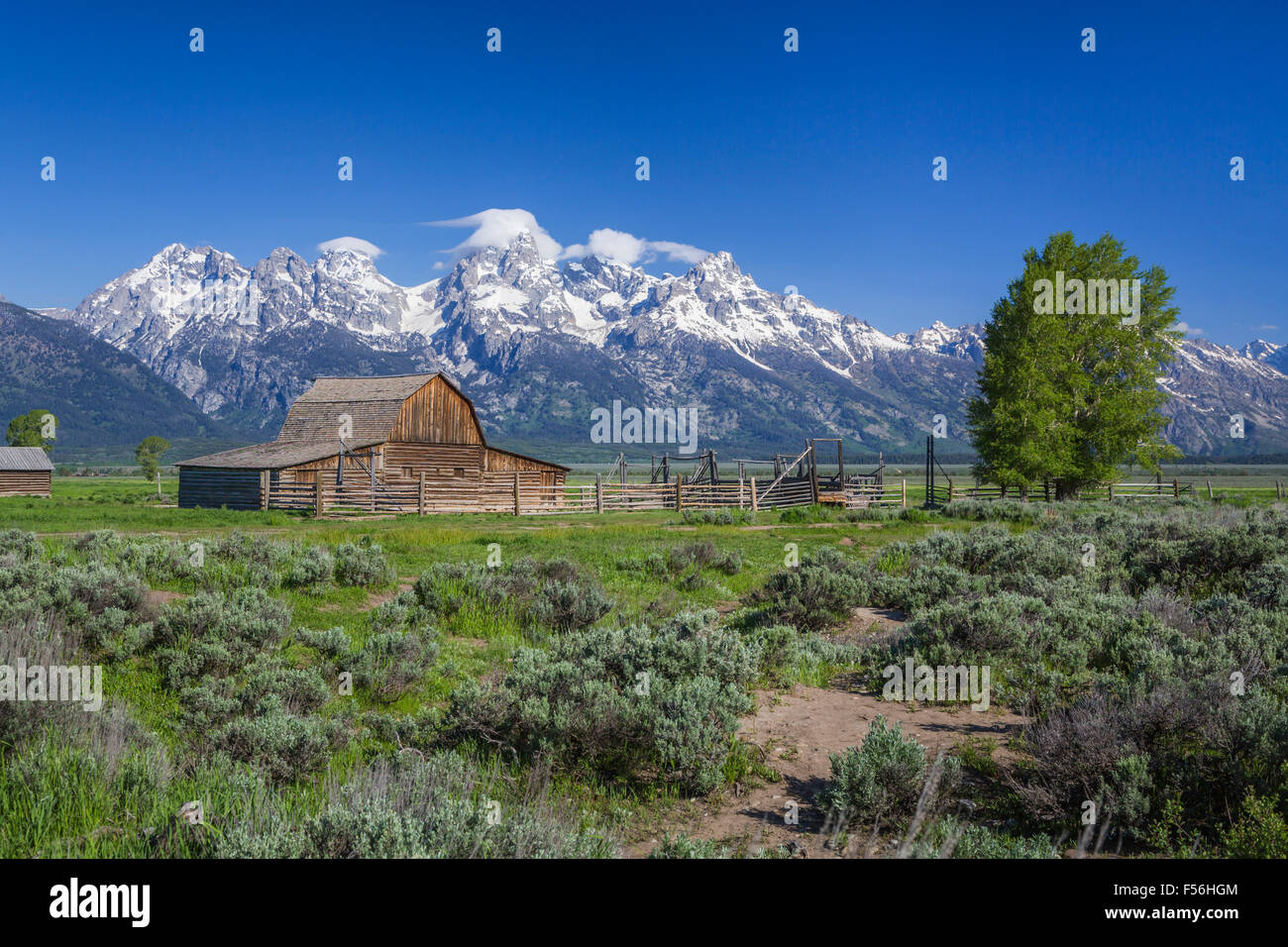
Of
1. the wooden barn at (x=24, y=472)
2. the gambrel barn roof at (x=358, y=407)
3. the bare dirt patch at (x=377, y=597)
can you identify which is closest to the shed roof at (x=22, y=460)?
the wooden barn at (x=24, y=472)

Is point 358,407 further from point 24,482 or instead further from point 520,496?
point 24,482

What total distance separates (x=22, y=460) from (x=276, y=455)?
103 feet

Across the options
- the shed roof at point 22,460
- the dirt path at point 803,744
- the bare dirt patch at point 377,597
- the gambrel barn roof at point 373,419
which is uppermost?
the gambrel barn roof at point 373,419

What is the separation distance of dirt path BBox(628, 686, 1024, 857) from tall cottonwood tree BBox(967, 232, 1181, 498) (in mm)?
28942

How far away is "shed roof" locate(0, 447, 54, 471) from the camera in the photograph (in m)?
54.1

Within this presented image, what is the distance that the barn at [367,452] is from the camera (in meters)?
35.3

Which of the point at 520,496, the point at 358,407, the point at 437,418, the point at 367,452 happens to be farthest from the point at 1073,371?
the point at 358,407

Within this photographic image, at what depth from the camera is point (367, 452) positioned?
125ft

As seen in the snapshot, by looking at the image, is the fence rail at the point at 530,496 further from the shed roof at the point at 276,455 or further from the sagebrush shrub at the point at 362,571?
the sagebrush shrub at the point at 362,571

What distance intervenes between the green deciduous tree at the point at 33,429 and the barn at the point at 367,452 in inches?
2167

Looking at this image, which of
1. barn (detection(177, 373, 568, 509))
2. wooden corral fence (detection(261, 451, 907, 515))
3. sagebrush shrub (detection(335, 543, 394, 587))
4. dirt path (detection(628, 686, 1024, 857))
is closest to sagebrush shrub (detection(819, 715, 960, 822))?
dirt path (detection(628, 686, 1024, 857))

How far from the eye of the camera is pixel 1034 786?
4.84 m

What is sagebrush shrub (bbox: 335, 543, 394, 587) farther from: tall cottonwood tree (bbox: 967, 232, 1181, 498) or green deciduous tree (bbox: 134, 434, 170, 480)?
green deciduous tree (bbox: 134, 434, 170, 480)
